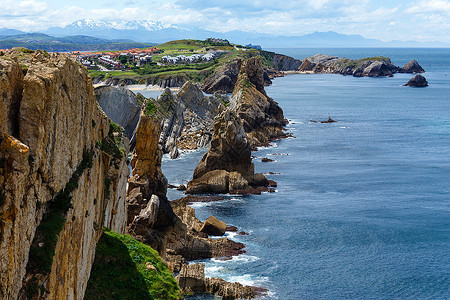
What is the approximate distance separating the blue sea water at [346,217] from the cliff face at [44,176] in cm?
2221

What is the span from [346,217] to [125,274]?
38268 mm

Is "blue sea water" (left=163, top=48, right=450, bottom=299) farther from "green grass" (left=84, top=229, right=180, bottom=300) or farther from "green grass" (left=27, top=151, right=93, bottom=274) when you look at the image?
"green grass" (left=27, top=151, right=93, bottom=274)

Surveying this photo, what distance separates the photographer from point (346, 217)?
212ft

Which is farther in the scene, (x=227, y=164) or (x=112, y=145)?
(x=227, y=164)

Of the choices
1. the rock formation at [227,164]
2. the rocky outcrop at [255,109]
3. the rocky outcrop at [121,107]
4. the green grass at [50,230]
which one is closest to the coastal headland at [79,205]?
the green grass at [50,230]

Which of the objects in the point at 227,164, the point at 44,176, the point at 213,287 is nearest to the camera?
the point at 44,176

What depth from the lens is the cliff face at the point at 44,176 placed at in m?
17.2

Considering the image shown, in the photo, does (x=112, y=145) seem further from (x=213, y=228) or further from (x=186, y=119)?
(x=186, y=119)

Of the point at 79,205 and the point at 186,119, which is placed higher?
the point at 79,205

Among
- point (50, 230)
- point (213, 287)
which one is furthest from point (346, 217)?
point (50, 230)

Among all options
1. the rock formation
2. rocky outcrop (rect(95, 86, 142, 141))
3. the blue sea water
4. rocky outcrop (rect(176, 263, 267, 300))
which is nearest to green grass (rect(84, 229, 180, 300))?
rocky outcrop (rect(176, 263, 267, 300))

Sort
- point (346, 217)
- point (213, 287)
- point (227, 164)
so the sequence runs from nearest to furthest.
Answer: point (213, 287) < point (346, 217) < point (227, 164)

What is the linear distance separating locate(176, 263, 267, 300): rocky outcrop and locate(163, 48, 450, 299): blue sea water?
998 mm

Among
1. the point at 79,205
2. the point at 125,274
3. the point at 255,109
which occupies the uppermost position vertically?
the point at 79,205
